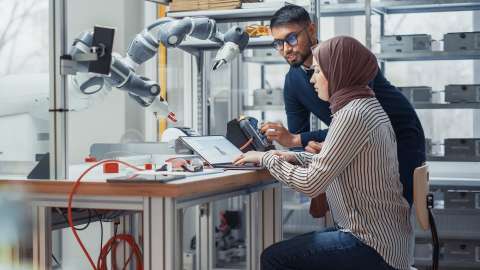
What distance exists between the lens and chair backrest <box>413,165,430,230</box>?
92.4 inches

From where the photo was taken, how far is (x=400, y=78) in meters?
5.35

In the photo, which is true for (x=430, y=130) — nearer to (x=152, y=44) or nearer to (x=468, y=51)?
(x=468, y=51)

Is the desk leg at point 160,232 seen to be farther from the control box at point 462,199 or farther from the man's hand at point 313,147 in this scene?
the control box at point 462,199

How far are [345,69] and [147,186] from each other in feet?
2.36

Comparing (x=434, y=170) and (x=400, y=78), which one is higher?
(x=400, y=78)

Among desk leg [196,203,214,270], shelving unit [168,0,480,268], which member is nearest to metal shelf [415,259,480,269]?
shelving unit [168,0,480,268]

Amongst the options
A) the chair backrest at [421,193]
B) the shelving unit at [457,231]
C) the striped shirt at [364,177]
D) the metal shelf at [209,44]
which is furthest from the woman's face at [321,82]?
the shelving unit at [457,231]

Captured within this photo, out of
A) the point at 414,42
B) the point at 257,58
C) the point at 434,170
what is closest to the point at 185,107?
the point at 257,58

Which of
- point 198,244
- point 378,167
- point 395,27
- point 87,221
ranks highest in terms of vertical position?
point 395,27

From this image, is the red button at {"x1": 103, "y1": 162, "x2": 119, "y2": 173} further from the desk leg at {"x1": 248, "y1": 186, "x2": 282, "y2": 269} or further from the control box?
the control box

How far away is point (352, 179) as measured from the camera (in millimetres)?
2180

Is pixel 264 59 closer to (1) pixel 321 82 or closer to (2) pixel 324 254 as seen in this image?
(1) pixel 321 82

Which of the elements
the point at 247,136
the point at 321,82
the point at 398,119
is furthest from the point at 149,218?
the point at 398,119

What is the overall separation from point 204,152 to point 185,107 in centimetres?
143
